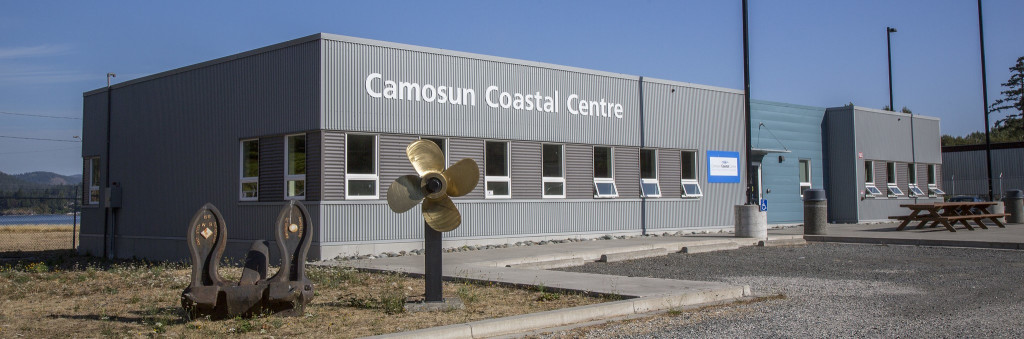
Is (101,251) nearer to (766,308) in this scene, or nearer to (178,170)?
(178,170)

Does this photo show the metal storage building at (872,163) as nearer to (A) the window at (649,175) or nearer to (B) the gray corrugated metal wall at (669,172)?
(B) the gray corrugated metal wall at (669,172)

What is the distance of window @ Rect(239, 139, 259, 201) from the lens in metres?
18.2

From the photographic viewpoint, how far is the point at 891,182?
3231 centimetres

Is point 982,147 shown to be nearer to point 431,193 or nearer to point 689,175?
point 689,175

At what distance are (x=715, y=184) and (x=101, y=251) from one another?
54.7 feet

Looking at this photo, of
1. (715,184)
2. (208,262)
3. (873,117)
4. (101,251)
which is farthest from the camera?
(873,117)

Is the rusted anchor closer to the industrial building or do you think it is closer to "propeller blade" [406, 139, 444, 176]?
"propeller blade" [406, 139, 444, 176]

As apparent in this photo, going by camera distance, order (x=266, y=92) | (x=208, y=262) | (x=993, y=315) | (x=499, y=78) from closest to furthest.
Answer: (x=208, y=262) → (x=993, y=315) → (x=266, y=92) → (x=499, y=78)

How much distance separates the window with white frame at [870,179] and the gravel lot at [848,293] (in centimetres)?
1266

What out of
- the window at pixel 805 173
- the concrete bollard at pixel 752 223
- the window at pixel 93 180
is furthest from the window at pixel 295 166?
the window at pixel 805 173

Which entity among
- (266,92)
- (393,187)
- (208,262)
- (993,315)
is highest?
(266,92)

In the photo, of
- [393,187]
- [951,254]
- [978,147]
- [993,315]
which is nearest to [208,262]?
[393,187]

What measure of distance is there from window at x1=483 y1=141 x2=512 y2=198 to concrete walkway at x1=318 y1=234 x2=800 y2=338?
1651mm

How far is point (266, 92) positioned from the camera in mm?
18016
